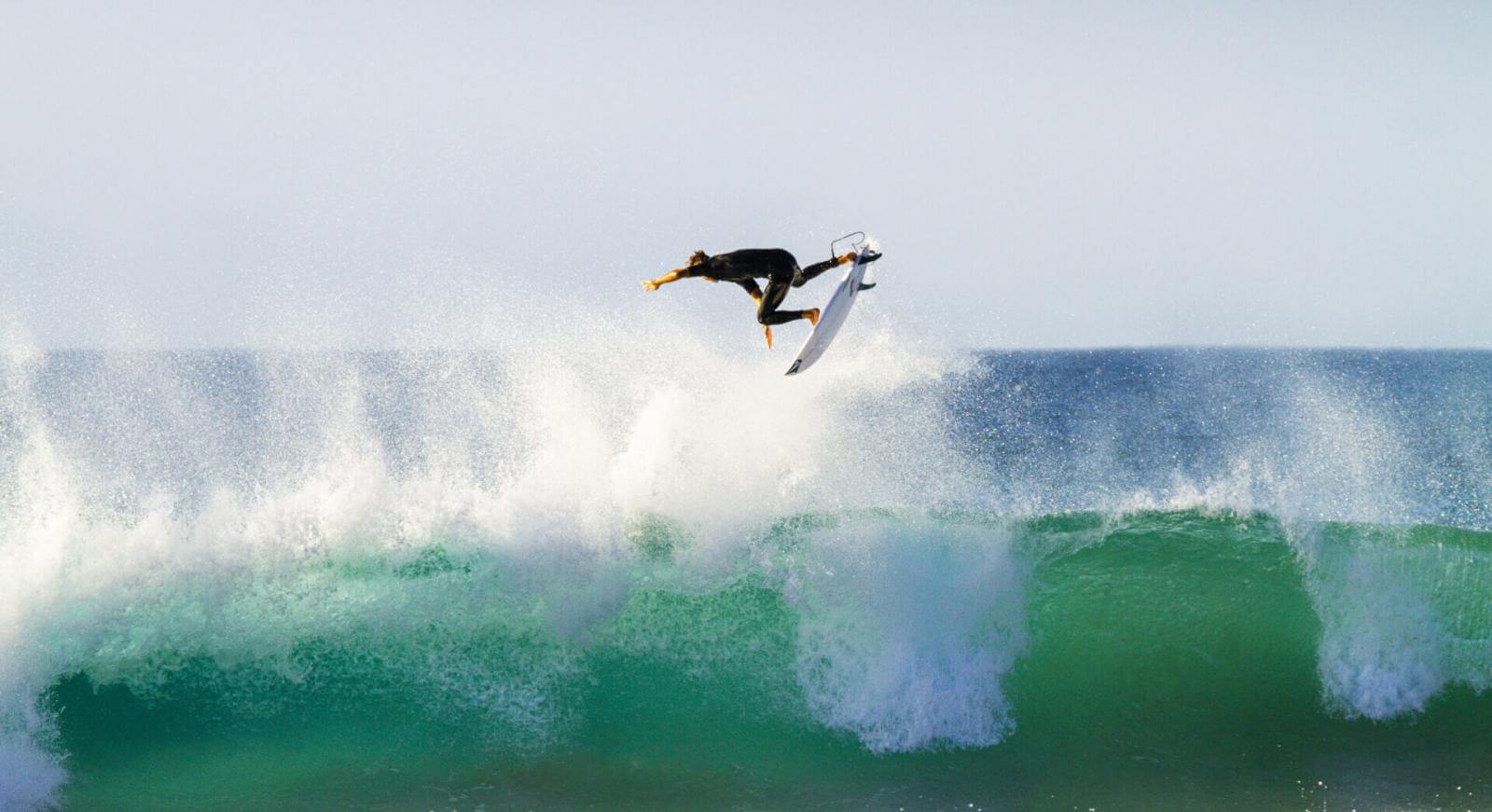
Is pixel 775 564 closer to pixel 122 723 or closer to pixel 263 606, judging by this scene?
pixel 263 606

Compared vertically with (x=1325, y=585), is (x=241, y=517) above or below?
above

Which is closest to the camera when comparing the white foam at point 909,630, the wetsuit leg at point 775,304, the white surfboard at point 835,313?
the white foam at point 909,630

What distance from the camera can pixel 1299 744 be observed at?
8539mm

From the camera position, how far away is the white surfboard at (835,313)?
31.9 feet

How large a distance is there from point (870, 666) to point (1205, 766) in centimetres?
246

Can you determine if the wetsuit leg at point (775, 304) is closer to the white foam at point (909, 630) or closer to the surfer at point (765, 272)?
the surfer at point (765, 272)

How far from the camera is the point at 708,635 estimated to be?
366 inches

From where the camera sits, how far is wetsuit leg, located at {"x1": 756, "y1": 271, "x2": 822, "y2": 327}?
9.38 meters

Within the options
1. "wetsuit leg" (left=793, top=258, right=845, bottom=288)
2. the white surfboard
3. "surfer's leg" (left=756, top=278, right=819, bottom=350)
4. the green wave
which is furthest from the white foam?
"wetsuit leg" (left=793, top=258, right=845, bottom=288)

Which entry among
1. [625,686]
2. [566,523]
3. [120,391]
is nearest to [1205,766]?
[625,686]

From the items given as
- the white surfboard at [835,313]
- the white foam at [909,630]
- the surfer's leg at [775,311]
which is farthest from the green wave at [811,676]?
the surfer's leg at [775,311]

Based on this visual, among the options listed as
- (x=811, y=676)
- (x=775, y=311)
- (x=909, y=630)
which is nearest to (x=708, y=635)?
(x=811, y=676)

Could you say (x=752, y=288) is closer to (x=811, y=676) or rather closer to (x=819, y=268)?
(x=819, y=268)

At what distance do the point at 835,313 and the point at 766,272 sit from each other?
0.89 m
